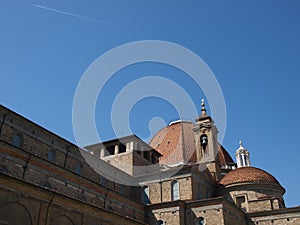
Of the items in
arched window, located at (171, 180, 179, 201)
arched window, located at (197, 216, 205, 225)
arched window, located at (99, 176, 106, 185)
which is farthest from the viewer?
arched window, located at (171, 180, 179, 201)

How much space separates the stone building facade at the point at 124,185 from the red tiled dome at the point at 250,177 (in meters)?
0.09

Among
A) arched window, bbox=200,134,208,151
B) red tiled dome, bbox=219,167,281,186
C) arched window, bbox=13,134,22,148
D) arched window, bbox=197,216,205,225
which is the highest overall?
arched window, bbox=200,134,208,151

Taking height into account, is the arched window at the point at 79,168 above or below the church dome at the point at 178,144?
below

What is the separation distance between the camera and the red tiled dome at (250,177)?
3197cm

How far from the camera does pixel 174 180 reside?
3048 cm

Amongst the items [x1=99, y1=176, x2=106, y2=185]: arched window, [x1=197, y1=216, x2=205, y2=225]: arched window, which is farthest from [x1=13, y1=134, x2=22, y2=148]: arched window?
[x1=197, y1=216, x2=205, y2=225]: arched window

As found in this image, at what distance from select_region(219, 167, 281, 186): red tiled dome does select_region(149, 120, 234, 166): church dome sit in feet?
19.3

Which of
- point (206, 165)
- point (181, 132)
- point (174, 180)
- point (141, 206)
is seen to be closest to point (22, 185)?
point (141, 206)

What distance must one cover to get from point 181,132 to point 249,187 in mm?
14174

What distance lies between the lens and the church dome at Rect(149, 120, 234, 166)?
134 feet

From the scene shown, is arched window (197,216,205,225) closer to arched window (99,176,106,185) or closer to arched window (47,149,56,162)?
arched window (99,176,106,185)

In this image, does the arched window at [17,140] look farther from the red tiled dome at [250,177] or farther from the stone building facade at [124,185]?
the red tiled dome at [250,177]

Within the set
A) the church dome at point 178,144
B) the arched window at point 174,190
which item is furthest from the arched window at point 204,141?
the arched window at point 174,190

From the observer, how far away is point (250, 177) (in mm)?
32219
